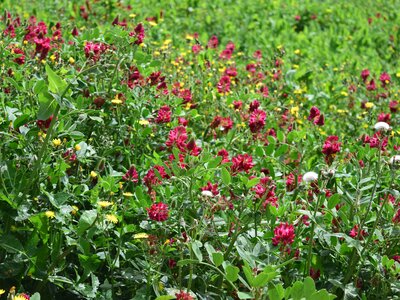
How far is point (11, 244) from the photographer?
250 centimetres

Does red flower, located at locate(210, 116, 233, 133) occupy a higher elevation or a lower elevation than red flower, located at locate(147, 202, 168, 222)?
lower

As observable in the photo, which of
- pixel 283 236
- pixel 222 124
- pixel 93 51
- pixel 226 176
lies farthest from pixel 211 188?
pixel 222 124

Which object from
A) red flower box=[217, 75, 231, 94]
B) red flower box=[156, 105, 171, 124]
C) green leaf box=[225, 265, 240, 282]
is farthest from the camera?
red flower box=[217, 75, 231, 94]

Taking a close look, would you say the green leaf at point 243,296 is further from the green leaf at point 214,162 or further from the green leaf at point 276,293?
the green leaf at point 214,162

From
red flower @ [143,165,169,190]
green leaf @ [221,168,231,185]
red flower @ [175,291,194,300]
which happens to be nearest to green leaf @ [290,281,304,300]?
red flower @ [175,291,194,300]

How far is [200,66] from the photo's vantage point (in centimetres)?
482

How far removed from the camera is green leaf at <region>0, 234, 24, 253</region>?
98.0 inches

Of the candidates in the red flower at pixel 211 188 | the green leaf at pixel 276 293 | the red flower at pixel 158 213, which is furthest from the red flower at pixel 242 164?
the green leaf at pixel 276 293

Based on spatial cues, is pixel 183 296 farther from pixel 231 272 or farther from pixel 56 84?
pixel 56 84

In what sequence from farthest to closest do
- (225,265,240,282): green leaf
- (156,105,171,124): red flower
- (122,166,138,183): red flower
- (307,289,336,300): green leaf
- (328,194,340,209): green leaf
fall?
(156,105,171,124): red flower
(122,166,138,183): red flower
(328,194,340,209): green leaf
(225,265,240,282): green leaf
(307,289,336,300): green leaf

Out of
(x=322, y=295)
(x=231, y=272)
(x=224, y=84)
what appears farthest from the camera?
(x=224, y=84)

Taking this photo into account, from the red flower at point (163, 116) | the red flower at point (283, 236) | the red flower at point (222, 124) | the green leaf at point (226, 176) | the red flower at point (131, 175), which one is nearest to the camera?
the red flower at point (283, 236)

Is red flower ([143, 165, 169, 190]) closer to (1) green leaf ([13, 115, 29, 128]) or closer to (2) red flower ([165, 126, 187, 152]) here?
(2) red flower ([165, 126, 187, 152])

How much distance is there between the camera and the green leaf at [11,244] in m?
2.49
